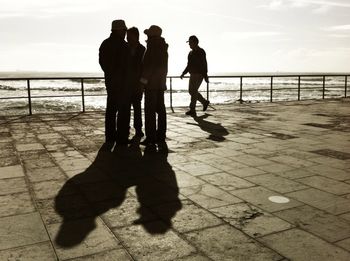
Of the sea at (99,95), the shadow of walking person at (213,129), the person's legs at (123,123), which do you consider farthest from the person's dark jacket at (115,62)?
the sea at (99,95)

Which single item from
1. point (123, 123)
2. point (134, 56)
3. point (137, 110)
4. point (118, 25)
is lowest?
point (123, 123)

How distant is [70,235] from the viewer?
2.63 m

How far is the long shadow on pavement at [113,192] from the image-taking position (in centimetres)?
279

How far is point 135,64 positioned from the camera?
5773mm

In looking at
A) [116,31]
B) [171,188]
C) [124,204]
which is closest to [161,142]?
[116,31]

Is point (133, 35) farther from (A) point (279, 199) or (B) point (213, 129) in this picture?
(A) point (279, 199)

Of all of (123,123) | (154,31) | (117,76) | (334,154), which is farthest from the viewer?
(123,123)

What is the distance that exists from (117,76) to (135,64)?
37cm

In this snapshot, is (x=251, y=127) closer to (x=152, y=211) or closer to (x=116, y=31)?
(x=116, y=31)

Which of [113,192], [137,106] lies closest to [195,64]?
[137,106]

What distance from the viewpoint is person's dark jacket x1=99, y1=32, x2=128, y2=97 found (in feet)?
18.0

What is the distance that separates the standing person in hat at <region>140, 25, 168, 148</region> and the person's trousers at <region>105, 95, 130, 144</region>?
0.35 metres

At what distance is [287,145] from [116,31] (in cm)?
316

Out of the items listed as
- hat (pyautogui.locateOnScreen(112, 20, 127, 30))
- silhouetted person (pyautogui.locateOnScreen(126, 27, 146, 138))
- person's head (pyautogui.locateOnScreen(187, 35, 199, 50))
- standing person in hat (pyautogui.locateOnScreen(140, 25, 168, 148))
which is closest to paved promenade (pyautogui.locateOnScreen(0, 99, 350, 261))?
standing person in hat (pyautogui.locateOnScreen(140, 25, 168, 148))
